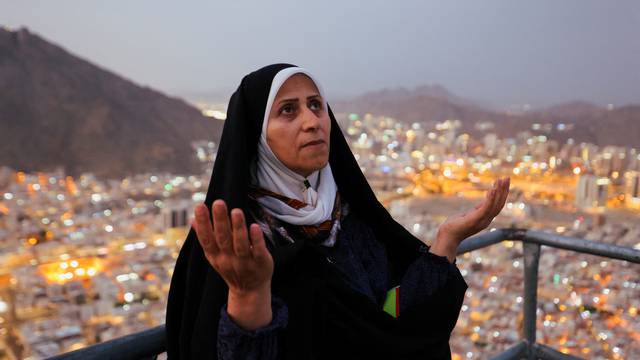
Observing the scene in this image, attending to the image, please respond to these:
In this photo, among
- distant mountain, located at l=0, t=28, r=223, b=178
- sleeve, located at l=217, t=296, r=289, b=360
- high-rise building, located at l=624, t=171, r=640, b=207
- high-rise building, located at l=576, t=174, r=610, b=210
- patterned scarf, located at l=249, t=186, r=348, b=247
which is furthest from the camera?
distant mountain, located at l=0, t=28, r=223, b=178

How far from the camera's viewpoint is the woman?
2.62ft

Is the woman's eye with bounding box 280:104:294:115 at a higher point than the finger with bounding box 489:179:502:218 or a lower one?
higher

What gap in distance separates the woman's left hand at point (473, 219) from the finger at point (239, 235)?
63 cm

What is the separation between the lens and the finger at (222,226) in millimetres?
645

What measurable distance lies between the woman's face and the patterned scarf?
8cm

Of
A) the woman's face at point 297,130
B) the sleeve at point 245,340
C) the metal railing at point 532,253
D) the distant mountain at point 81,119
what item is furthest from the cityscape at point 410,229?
the sleeve at point 245,340

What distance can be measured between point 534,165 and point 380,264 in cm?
1241

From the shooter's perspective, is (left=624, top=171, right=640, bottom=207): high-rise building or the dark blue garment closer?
the dark blue garment

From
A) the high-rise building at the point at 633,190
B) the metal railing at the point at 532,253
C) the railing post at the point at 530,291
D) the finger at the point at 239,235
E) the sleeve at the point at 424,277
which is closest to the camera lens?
the finger at the point at 239,235

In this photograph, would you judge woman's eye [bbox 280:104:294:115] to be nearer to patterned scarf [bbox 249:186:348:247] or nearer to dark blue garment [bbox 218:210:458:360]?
patterned scarf [bbox 249:186:348:247]

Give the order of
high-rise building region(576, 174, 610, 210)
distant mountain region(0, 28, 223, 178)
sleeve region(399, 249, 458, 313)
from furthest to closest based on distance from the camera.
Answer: distant mountain region(0, 28, 223, 178) → high-rise building region(576, 174, 610, 210) → sleeve region(399, 249, 458, 313)

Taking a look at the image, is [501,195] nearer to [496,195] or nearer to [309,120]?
[496,195]

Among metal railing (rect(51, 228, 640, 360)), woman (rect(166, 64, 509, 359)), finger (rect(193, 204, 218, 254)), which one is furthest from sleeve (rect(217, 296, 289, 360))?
metal railing (rect(51, 228, 640, 360))

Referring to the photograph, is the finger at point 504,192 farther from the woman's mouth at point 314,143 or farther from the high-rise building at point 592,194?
the high-rise building at point 592,194
